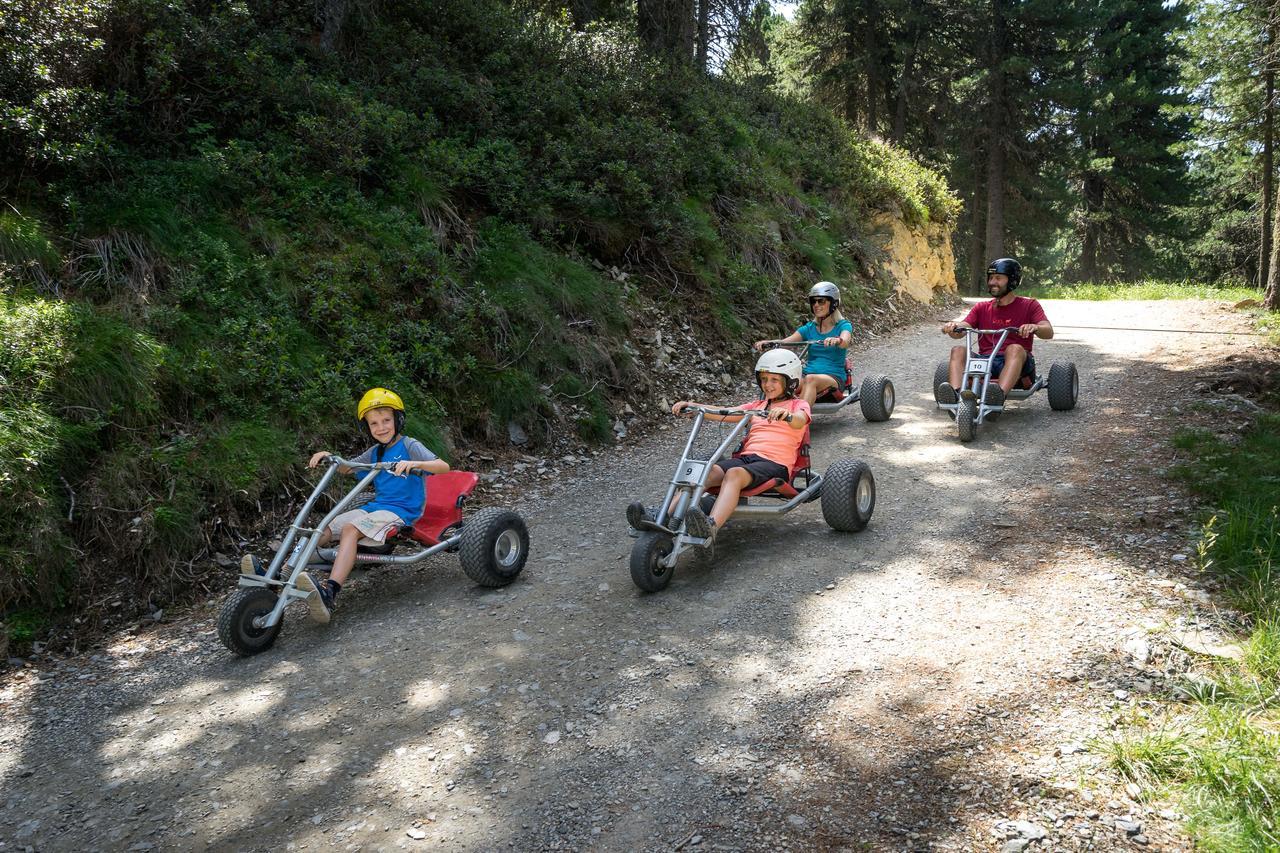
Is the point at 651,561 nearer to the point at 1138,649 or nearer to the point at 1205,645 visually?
the point at 1138,649

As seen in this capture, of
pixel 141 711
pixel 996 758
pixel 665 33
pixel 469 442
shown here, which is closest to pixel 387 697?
pixel 141 711

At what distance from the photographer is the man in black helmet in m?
8.17

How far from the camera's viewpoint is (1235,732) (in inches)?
123

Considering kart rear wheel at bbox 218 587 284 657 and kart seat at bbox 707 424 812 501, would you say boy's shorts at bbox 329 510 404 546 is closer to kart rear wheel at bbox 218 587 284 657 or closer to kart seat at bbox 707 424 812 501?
kart rear wheel at bbox 218 587 284 657

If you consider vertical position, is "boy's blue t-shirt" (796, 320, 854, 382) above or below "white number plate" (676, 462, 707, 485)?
above

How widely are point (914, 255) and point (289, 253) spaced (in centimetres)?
1518

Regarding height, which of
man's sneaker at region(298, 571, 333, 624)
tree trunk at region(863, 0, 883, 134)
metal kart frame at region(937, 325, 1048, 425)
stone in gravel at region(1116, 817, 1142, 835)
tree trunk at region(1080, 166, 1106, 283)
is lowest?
stone in gravel at region(1116, 817, 1142, 835)

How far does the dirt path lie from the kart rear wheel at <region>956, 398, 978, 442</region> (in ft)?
4.98

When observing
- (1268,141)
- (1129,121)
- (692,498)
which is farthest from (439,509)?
(1129,121)

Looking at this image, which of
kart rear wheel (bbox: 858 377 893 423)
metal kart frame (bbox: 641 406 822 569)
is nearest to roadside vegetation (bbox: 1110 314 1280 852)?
metal kart frame (bbox: 641 406 822 569)

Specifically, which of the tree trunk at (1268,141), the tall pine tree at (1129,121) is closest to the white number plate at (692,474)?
the tree trunk at (1268,141)

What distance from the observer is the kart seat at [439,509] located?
544 centimetres

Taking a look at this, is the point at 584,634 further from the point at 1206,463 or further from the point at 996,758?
the point at 1206,463

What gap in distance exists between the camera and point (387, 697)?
407 cm
